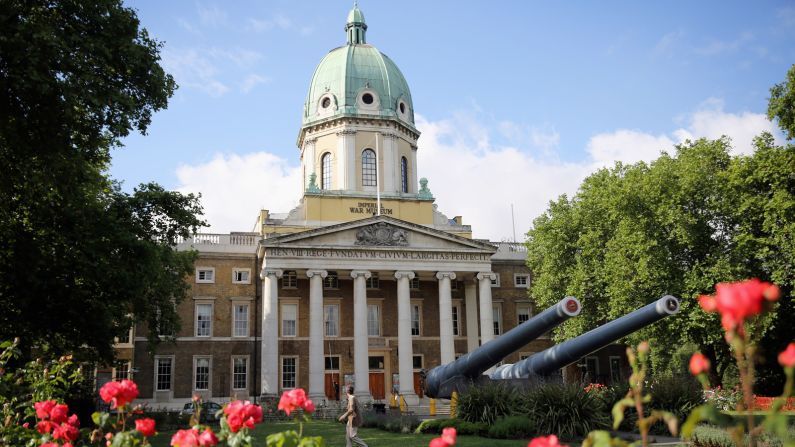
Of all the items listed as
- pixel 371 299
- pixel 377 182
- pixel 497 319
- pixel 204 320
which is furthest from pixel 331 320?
pixel 497 319

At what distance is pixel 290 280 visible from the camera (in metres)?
42.7

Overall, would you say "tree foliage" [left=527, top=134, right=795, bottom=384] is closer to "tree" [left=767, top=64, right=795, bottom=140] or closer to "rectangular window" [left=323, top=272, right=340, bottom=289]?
"tree" [left=767, top=64, right=795, bottom=140]

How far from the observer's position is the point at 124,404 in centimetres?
578

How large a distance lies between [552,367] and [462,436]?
127 inches

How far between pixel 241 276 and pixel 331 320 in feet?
20.0

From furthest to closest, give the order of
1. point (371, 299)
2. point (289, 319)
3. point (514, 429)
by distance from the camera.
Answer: point (371, 299)
point (289, 319)
point (514, 429)

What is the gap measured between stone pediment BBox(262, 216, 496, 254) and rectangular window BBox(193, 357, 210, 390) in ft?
29.0

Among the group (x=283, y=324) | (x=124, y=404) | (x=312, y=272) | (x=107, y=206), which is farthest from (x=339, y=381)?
(x=124, y=404)

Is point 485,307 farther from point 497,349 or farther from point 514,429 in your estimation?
point 514,429

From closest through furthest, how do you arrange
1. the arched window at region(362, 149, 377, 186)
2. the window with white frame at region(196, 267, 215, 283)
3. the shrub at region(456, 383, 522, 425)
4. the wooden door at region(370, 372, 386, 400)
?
the shrub at region(456, 383, 522, 425)
the wooden door at region(370, 372, 386, 400)
the window with white frame at region(196, 267, 215, 283)
the arched window at region(362, 149, 377, 186)

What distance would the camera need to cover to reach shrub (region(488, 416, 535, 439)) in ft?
59.2

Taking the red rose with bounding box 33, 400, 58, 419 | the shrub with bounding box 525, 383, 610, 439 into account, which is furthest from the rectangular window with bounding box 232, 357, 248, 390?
the red rose with bounding box 33, 400, 58, 419

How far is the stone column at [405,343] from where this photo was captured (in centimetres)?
3853

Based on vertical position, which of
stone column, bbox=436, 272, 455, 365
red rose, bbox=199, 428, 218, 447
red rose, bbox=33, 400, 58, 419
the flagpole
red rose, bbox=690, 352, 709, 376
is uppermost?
the flagpole
